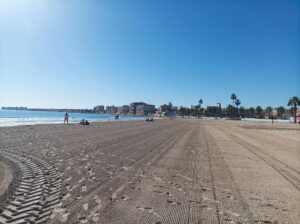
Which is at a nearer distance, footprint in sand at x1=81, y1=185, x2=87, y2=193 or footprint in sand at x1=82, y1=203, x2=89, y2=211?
footprint in sand at x1=82, y1=203, x2=89, y2=211

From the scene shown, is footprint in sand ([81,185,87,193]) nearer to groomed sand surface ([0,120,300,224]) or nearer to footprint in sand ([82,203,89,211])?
groomed sand surface ([0,120,300,224])

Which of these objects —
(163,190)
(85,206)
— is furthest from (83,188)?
(163,190)

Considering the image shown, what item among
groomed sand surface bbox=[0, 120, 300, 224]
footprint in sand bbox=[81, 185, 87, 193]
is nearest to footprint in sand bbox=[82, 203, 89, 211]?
groomed sand surface bbox=[0, 120, 300, 224]

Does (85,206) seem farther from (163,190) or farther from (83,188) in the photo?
(163,190)

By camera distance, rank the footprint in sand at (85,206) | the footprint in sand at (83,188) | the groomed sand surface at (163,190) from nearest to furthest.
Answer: the groomed sand surface at (163,190), the footprint in sand at (85,206), the footprint in sand at (83,188)

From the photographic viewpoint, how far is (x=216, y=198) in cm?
655

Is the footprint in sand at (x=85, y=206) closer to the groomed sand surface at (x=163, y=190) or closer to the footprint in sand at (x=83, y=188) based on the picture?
the groomed sand surface at (x=163, y=190)

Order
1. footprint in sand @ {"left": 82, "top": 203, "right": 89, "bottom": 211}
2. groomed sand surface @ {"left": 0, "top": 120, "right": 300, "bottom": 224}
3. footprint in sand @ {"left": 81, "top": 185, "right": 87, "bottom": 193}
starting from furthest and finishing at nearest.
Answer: footprint in sand @ {"left": 81, "top": 185, "right": 87, "bottom": 193} < footprint in sand @ {"left": 82, "top": 203, "right": 89, "bottom": 211} < groomed sand surface @ {"left": 0, "top": 120, "right": 300, "bottom": 224}

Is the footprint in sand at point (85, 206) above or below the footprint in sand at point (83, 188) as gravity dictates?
below

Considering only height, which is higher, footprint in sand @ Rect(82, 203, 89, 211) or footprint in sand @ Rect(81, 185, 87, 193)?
footprint in sand @ Rect(81, 185, 87, 193)

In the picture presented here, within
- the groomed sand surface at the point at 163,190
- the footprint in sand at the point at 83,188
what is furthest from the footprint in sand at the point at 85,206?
the footprint in sand at the point at 83,188

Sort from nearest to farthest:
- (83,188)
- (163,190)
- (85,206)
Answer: (85,206), (83,188), (163,190)

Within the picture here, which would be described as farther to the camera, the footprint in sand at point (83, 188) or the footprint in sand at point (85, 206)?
the footprint in sand at point (83, 188)

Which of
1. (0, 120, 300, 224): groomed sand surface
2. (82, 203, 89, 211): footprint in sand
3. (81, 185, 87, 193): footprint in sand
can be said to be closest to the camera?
(0, 120, 300, 224): groomed sand surface
